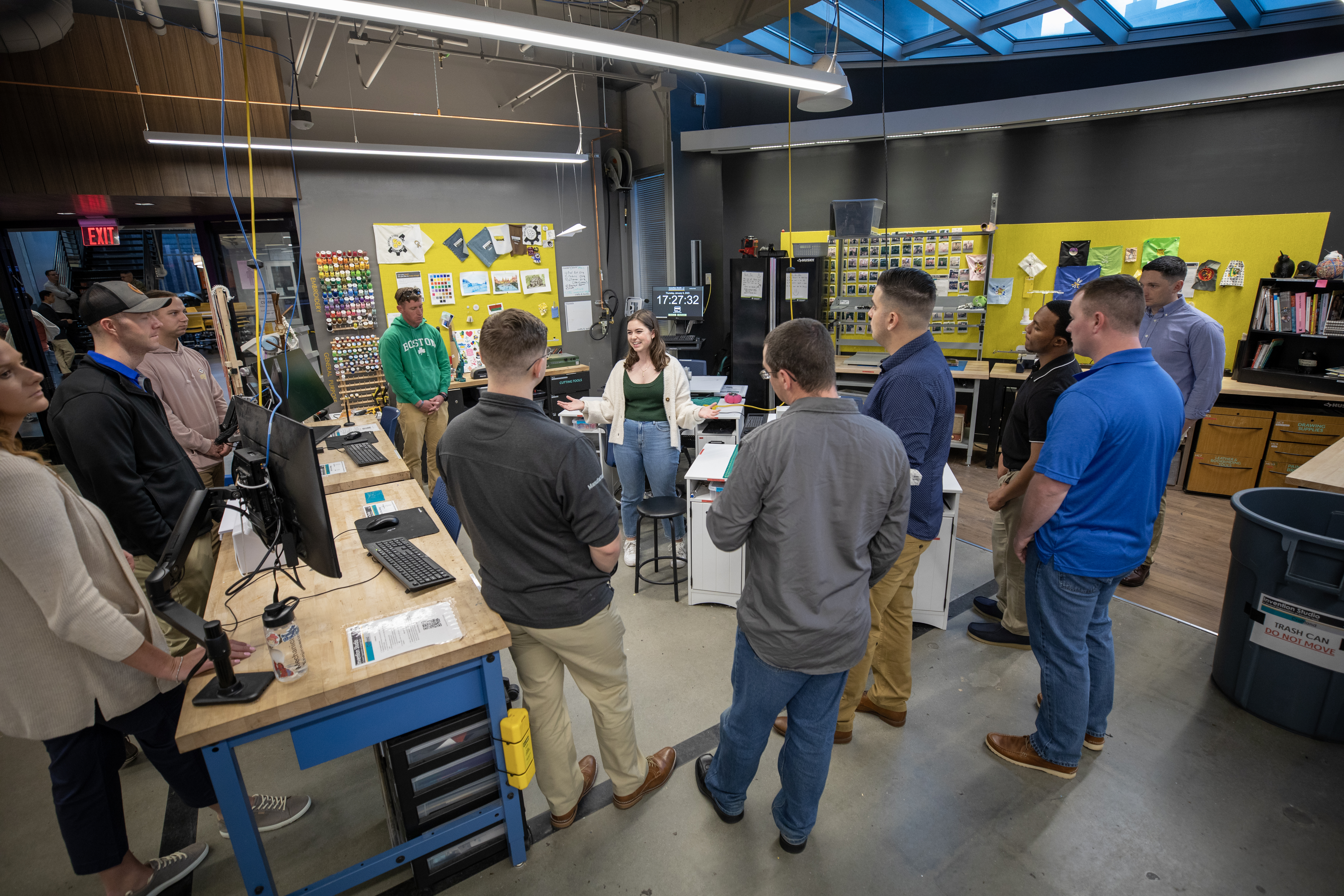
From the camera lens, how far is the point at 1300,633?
7.53ft

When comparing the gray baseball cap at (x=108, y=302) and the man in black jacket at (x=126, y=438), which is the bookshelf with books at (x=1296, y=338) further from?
the gray baseball cap at (x=108, y=302)

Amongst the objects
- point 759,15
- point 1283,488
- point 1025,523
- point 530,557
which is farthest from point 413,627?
point 759,15

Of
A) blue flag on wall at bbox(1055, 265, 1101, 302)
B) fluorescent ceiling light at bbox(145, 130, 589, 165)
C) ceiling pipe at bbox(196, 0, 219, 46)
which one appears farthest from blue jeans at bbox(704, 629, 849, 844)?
blue flag on wall at bbox(1055, 265, 1101, 302)

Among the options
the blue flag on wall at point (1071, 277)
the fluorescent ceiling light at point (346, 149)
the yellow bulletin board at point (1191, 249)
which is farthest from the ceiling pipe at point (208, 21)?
the blue flag on wall at point (1071, 277)

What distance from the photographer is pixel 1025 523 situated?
2.07 meters

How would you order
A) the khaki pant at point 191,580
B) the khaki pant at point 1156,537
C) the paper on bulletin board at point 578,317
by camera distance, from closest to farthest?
the khaki pant at point 191,580 → the khaki pant at point 1156,537 → the paper on bulletin board at point 578,317

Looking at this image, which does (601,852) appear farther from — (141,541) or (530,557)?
(141,541)

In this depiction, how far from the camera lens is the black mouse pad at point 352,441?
3.73m

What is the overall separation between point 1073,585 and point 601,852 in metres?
1.82

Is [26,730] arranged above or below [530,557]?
below

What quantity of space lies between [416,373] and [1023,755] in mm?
4647

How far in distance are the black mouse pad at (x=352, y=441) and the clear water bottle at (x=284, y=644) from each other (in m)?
2.26

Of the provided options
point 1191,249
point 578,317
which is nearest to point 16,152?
point 578,317

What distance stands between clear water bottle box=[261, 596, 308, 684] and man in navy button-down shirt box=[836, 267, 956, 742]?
163 cm
